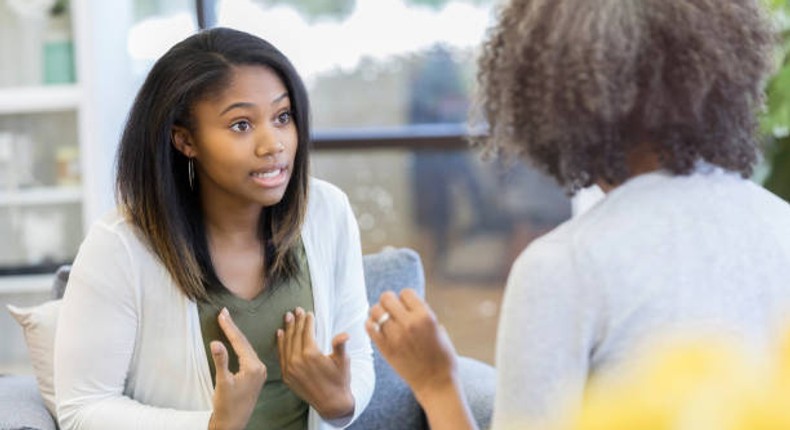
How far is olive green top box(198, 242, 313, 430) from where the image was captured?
1.60 meters

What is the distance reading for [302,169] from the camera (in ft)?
5.44

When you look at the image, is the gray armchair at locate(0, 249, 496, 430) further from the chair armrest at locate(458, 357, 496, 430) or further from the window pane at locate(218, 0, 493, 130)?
the window pane at locate(218, 0, 493, 130)

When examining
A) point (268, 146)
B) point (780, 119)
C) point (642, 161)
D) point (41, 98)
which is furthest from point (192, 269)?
point (41, 98)

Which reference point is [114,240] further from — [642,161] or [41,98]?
[41,98]

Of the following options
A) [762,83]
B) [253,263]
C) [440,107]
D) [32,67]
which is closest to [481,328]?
[440,107]

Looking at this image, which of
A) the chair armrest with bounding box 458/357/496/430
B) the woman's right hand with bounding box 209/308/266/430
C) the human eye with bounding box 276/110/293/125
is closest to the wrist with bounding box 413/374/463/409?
the woman's right hand with bounding box 209/308/266/430

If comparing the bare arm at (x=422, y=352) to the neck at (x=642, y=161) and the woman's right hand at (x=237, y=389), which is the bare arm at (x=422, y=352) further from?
the woman's right hand at (x=237, y=389)

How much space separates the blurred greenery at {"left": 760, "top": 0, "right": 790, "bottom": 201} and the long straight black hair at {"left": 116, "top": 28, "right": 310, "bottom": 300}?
156 centimetres

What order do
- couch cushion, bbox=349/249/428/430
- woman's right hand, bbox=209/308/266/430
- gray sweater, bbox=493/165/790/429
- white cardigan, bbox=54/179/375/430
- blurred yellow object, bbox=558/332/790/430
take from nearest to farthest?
blurred yellow object, bbox=558/332/790/430
gray sweater, bbox=493/165/790/429
woman's right hand, bbox=209/308/266/430
white cardigan, bbox=54/179/375/430
couch cushion, bbox=349/249/428/430

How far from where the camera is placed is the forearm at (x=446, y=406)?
2.68 feet

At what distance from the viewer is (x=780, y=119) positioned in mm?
2729

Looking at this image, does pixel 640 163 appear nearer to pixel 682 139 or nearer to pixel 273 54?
pixel 682 139

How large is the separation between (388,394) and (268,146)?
0.66 metres

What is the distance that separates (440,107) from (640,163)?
362cm
